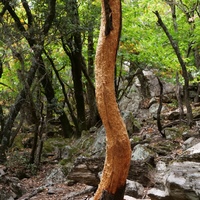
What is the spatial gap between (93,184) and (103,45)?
4026 mm

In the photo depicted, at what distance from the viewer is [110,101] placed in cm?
374

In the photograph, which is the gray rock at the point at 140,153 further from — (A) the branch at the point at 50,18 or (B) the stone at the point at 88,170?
(A) the branch at the point at 50,18

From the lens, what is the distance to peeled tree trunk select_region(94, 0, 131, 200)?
147 inches

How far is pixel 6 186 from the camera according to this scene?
7.80 m

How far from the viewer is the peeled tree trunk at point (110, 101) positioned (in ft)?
12.3

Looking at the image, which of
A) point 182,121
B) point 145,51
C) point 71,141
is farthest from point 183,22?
point 71,141

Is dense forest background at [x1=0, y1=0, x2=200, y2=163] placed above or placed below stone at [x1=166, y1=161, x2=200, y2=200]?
above

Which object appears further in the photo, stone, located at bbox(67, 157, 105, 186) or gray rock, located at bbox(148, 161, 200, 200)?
stone, located at bbox(67, 157, 105, 186)

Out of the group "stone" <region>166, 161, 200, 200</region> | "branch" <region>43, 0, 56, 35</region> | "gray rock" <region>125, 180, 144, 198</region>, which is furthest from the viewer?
"branch" <region>43, 0, 56, 35</region>

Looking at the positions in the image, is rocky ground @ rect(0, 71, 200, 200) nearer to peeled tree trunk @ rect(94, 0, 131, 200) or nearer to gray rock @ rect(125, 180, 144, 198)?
gray rock @ rect(125, 180, 144, 198)

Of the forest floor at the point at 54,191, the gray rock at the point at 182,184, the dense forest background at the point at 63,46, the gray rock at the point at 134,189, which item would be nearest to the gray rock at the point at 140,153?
the forest floor at the point at 54,191

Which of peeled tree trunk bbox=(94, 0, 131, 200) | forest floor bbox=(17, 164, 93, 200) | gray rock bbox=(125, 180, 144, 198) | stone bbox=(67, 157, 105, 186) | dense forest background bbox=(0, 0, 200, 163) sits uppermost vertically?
dense forest background bbox=(0, 0, 200, 163)

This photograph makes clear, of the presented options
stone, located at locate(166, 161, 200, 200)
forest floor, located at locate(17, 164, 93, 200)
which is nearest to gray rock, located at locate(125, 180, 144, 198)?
forest floor, located at locate(17, 164, 93, 200)

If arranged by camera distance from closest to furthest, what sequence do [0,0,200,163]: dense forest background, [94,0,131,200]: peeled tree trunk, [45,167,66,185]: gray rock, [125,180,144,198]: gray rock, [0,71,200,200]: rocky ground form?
[94,0,131,200]: peeled tree trunk
[0,71,200,200]: rocky ground
[125,180,144,198]: gray rock
[45,167,66,185]: gray rock
[0,0,200,163]: dense forest background
